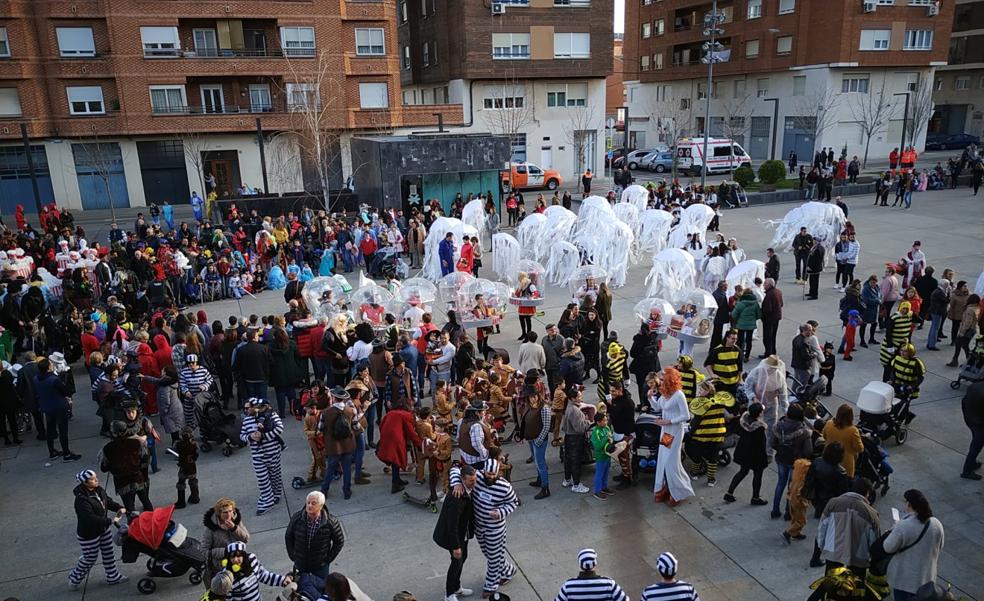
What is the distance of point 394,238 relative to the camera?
70.1ft

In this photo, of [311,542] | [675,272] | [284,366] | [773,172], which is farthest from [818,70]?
[311,542]

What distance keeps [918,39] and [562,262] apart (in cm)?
4299

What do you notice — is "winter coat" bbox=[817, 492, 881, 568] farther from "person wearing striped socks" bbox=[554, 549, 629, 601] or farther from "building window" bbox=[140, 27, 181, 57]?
"building window" bbox=[140, 27, 181, 57]

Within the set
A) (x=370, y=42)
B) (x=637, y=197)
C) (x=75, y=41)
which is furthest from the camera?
(x=370, y=42)

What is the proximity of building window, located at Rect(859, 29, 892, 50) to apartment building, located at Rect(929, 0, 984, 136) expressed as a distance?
37.6 feet

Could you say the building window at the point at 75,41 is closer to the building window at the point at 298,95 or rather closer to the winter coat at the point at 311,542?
the building window at the point at 298,95

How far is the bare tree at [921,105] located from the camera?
152 ft

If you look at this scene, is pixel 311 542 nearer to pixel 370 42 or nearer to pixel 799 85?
pixel 370 42

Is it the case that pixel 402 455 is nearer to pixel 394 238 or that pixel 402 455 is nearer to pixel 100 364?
pixel 100 364

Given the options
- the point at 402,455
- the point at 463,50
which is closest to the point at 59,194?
the point at 463,50

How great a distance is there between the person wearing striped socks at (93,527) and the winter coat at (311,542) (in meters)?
2.27

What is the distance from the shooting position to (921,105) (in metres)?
47.1

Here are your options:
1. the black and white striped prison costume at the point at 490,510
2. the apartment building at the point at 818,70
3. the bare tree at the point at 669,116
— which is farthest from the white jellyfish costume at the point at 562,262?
the bare tree at the point at 669,116

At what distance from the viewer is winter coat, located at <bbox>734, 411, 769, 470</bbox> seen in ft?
27.2
